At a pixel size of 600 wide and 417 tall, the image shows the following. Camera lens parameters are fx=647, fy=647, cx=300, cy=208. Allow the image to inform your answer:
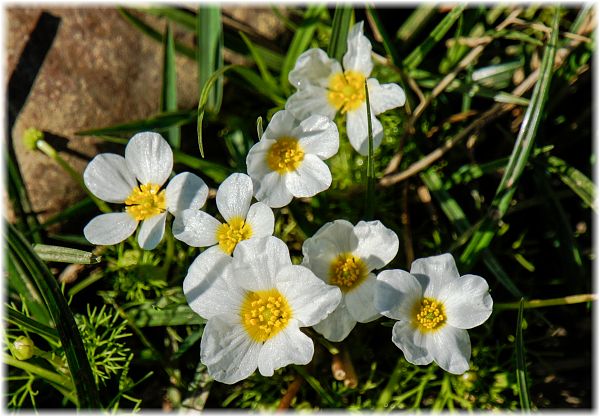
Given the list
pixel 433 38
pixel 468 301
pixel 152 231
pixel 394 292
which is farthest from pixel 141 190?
pixel 433 38

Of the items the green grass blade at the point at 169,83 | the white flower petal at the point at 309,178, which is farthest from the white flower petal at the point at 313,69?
the green grass blade at the point at 169,83

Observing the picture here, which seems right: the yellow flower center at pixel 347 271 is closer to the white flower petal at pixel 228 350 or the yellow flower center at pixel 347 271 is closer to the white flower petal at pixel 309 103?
the white flower petal at pixel 228 350

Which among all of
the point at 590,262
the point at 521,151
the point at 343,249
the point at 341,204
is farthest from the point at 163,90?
the point at 590,262

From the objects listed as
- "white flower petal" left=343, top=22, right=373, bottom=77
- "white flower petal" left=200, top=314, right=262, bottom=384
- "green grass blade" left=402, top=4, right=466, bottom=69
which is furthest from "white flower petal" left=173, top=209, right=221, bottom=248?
"green grass blade" left=402, top=4, right=466, bottom=69

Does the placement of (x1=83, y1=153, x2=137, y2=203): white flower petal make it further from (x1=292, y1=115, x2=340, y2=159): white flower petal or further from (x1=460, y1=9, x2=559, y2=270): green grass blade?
(x1=460, y1=9, x2=559, y2=270): green grass blade

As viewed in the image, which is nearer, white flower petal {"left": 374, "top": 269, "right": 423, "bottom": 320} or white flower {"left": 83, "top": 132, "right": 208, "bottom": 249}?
white flower petal {"left": 374, "top": 269, "right": 423, "bottom": 320}

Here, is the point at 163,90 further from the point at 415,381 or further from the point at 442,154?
the point at 415,381
